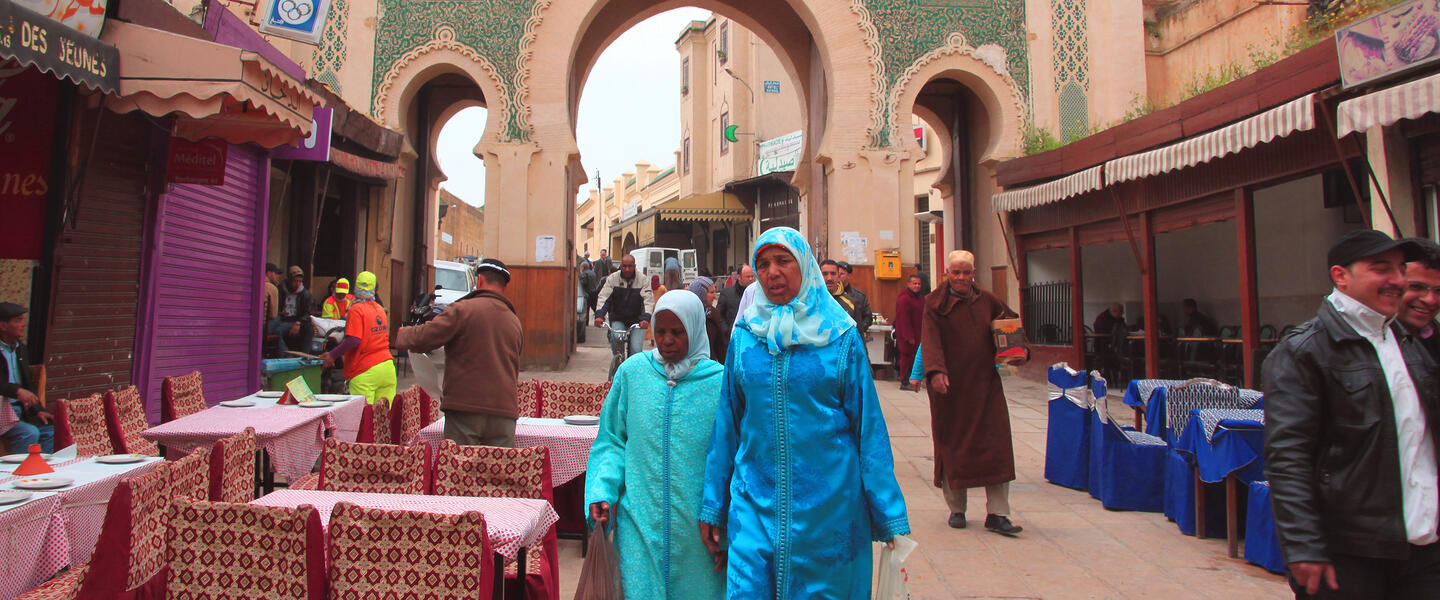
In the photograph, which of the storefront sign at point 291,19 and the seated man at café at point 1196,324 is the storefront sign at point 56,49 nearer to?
the storefront sign at point 291,19

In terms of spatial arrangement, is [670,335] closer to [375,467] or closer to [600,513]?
[600,513]

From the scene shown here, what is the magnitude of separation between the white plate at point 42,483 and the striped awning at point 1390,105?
7.65 m

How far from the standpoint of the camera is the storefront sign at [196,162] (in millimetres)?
6859

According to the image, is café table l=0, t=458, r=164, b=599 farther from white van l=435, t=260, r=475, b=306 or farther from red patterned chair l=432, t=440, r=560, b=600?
white van l=435, t=260, r=475, b=306

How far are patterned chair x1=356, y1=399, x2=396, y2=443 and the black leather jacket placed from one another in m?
4.16

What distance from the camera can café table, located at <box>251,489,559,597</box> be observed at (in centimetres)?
271

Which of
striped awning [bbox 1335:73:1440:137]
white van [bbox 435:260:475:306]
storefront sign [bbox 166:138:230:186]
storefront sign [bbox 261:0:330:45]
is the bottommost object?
white van [bbox 435:260:475:306]

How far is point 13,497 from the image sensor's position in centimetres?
283

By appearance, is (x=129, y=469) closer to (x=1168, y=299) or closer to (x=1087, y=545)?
(x=1087, y=545)

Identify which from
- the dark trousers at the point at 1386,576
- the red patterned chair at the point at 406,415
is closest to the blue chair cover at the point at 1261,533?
the dark trousers at the point at 1386,576

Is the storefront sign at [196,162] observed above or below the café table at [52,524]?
above

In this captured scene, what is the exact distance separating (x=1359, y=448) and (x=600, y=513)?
211cm

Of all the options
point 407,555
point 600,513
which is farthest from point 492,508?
point 600,513

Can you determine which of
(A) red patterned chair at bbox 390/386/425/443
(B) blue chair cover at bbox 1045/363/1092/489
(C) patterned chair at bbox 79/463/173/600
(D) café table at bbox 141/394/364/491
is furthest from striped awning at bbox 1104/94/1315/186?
(C) patterned chair at bbox 79/463/173/600
